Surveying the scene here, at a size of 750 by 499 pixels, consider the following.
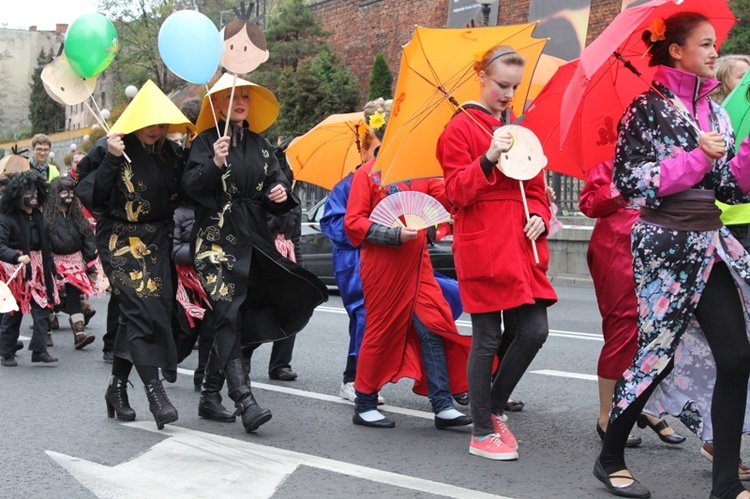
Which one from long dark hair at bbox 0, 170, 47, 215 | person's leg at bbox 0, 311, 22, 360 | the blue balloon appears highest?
the blue balloon

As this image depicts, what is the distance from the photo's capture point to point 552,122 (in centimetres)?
558

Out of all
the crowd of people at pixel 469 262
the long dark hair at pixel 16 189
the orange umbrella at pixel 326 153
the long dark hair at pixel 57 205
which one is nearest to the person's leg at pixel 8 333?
the long dark hair at pixel 16 189

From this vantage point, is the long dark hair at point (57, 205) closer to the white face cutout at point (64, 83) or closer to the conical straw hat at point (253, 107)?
the white face cutout at point (64, 83)

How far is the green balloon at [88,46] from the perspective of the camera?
19.8ft

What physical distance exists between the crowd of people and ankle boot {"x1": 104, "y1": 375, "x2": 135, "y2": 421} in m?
0.01

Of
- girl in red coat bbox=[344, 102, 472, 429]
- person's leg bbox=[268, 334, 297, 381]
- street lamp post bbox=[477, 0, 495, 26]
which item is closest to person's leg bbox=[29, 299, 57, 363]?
person's leg bbox=[268, 334, 297, 381]

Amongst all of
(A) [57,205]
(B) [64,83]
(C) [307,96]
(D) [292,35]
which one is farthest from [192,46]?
(D) [292,35]

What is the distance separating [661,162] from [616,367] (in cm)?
149

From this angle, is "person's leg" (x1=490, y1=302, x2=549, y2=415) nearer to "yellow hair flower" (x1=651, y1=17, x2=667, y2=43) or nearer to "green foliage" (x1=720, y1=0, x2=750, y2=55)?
"yellow hair flower" (x1=651, y1=17, x2=667, y2=43)

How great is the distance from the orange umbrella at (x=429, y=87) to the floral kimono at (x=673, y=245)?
123 centimetres

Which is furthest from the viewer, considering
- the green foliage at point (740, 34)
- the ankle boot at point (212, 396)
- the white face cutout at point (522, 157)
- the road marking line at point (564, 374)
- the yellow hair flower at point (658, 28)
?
the green foliage at point (740, 34)

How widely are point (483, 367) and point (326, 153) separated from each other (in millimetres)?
2634

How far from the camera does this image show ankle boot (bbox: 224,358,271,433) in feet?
18.6

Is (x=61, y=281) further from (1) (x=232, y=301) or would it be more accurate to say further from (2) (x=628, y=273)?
(2) (x=628, y=273)
